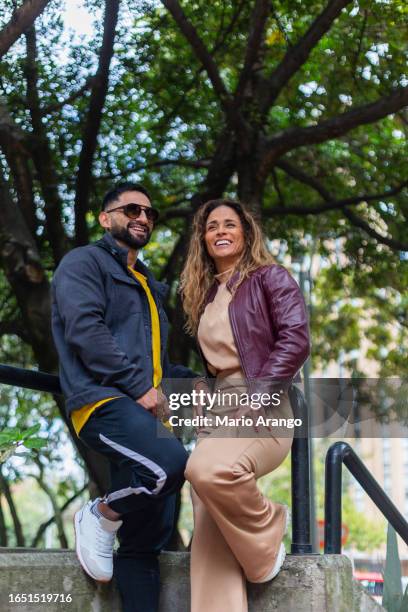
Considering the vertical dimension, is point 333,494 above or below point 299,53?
below

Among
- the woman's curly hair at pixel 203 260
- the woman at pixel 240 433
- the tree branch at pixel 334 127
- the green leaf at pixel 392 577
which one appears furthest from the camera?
the tree branch at pixel 334 127

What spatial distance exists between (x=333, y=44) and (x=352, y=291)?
13.4 feet

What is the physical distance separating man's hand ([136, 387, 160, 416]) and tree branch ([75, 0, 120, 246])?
4.67 metres

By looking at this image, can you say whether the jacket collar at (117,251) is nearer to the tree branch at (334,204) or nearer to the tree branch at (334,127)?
the tree branch at (334,127)

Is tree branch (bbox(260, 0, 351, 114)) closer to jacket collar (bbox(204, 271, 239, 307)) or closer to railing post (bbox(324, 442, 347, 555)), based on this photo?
jacket collar (bbox(204, 271, 239, 307))

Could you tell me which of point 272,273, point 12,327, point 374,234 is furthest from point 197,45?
point 272,273

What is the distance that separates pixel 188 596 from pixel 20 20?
372 cm

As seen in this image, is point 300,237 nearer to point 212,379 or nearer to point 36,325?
point 36,325

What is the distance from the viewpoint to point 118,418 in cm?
325

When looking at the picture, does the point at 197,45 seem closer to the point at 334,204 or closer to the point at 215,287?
the point at 334,204

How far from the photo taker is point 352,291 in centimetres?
1186

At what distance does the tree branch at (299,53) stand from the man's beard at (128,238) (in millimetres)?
3981

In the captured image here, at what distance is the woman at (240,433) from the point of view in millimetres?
3078

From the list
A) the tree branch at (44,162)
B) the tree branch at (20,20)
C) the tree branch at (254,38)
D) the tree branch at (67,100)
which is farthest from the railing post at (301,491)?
the tree branch at (67,100)
